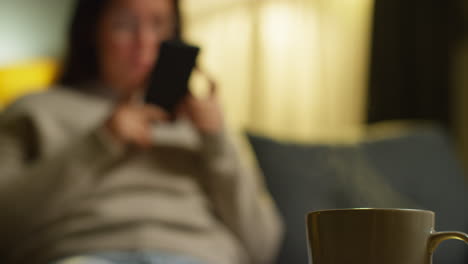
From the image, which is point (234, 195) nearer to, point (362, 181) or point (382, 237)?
point (362, 181)

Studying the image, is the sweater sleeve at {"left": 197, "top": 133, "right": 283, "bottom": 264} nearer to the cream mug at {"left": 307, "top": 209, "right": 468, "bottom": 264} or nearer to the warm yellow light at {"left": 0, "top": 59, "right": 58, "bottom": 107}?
the warm yellow light at {"left": 0, "top": 59, "right": 58, "bottom": 107}

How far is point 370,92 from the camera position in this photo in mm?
2135

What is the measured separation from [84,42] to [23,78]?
18 cm

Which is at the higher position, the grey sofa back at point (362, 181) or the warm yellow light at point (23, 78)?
the warm yellow light at point (23, 78)

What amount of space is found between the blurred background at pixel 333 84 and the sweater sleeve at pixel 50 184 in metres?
0.36

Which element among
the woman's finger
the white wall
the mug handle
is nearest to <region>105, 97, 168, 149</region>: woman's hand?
the woman's finger

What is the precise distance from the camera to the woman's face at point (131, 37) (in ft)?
4.21

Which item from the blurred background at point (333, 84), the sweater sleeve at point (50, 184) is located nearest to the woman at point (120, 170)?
the sweater sleeve at point (50, 184)

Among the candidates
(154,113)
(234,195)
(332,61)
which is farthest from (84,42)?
(332,61)

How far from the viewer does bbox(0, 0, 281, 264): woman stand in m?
1.01

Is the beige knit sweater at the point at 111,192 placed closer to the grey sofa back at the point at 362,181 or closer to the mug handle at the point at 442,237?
the grey sofa back at the point at 362,181

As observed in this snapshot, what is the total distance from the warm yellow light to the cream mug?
104 centimetres

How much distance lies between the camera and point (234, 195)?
114 cm

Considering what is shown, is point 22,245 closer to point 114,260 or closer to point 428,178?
point 114,260
